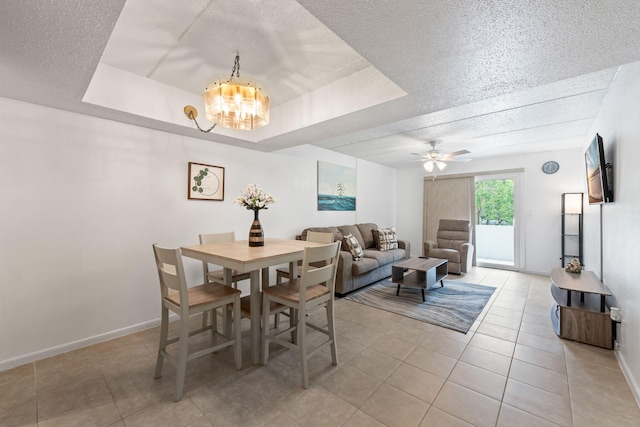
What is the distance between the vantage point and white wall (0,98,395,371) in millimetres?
2145

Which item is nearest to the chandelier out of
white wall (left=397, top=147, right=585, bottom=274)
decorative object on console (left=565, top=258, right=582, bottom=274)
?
decorative object on console (left=565, top=258, right=582, bottom=274)

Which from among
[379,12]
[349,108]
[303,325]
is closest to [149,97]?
[349,108]

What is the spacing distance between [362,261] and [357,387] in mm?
2332

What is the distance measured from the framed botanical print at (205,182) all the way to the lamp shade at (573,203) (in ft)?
19.3

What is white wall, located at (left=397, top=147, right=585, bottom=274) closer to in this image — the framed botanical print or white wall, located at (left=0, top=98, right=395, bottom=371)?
the framed botanical print

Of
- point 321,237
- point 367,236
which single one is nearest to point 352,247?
point 367,236

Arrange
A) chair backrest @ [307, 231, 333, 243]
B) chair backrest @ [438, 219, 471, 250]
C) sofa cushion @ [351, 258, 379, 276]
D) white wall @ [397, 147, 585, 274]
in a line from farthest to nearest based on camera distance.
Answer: chair backrest @ [438, 219, 471, 250] < white wall @ [397, 147, 585, 274] < sofa cushion @ [351, 258, 379, 276] < chair backrest @ [307, 231, 333, 243]

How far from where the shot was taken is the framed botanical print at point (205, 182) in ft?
10.3

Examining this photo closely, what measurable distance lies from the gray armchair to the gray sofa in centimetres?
59

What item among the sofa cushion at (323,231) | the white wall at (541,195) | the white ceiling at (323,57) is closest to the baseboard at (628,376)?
the white ceiling at (323,57)

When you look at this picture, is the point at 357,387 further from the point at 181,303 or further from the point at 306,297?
the point at 181,303

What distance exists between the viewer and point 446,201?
20.2 ft

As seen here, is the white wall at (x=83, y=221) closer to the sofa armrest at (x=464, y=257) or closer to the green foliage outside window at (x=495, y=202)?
the sofa armrest at (x=464, y=257)

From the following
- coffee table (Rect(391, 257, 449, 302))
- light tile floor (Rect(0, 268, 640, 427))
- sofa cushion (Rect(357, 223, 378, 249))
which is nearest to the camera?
light tile floor (Rect(0, 268, 640, 427))
